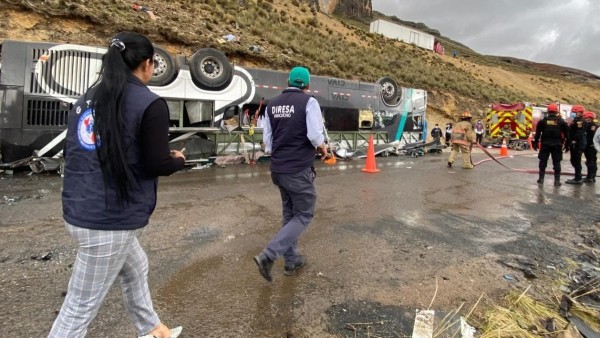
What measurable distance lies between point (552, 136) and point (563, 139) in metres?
0.29

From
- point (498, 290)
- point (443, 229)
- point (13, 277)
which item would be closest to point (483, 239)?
point (443, 229)

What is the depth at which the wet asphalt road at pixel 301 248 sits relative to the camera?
2664 mm

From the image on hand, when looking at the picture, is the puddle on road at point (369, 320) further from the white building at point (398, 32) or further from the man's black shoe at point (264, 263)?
the white building at point (398, 32)

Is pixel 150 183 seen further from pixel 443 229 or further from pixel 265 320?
pixel 443 229

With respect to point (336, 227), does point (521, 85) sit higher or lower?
higher

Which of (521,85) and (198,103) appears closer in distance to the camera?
(198,103)

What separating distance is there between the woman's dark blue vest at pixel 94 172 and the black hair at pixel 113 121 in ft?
0.08

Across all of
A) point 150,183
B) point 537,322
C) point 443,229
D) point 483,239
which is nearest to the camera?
point 150,183

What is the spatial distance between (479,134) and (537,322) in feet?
64.9

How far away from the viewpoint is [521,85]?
50.0 m

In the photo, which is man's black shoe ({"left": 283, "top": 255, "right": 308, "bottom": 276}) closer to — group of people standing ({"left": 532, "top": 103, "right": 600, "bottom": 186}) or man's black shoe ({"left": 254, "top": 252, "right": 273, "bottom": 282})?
man's black shoe ({"left": 254, "top": 252, "right": 273, "bottom": 282})

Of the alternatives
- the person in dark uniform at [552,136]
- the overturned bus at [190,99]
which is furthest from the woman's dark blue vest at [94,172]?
the person in dark uniform at [552,136]

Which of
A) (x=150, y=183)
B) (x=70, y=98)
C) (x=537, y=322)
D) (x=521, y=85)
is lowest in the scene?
(x=537, y=322)

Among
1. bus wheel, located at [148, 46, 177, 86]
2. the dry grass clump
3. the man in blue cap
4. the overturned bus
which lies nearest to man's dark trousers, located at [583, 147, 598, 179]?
the overturned bus
